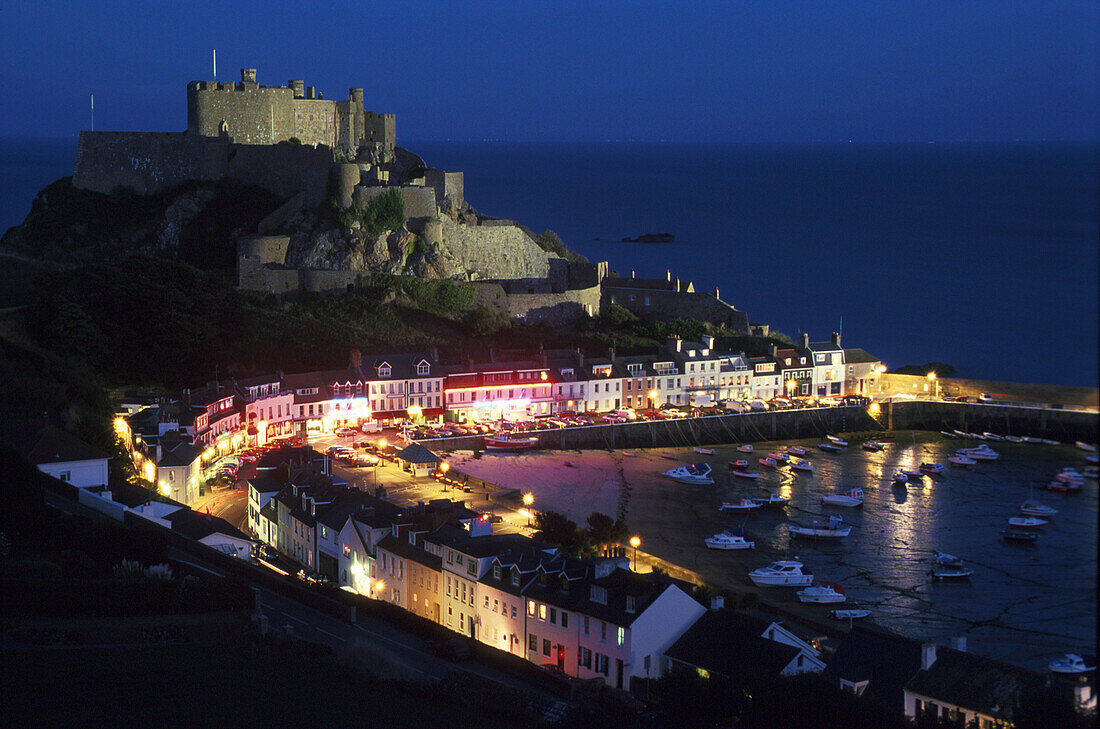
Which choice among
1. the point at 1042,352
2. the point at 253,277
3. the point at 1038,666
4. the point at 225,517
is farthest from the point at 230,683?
the point at 253,277

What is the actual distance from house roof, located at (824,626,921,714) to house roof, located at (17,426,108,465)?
11452 mm

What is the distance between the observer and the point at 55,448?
739 inches

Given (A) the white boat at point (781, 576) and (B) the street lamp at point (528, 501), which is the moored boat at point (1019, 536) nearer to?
(A) the white boat at point (781, 576)

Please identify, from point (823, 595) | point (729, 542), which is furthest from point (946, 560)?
point (729, 542)

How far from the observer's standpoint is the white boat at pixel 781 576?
2005cm

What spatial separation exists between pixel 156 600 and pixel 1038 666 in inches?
402

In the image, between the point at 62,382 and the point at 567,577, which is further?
the point at 62,382

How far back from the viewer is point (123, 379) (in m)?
28.8

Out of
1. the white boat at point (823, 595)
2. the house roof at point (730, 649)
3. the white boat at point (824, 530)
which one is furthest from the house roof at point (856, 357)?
the house roof at point (730, 649)

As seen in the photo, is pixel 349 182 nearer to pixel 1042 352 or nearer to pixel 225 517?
pixel 225 517

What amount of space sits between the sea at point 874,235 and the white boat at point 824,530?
410 centimetres

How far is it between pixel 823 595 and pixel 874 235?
52.0 m

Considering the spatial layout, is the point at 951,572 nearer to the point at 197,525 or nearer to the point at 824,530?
the point at 824,530

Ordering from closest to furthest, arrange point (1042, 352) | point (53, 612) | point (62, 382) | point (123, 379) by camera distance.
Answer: point (1042, 352) → point (53, 612) → point (62, 382) → point (123, 379)
